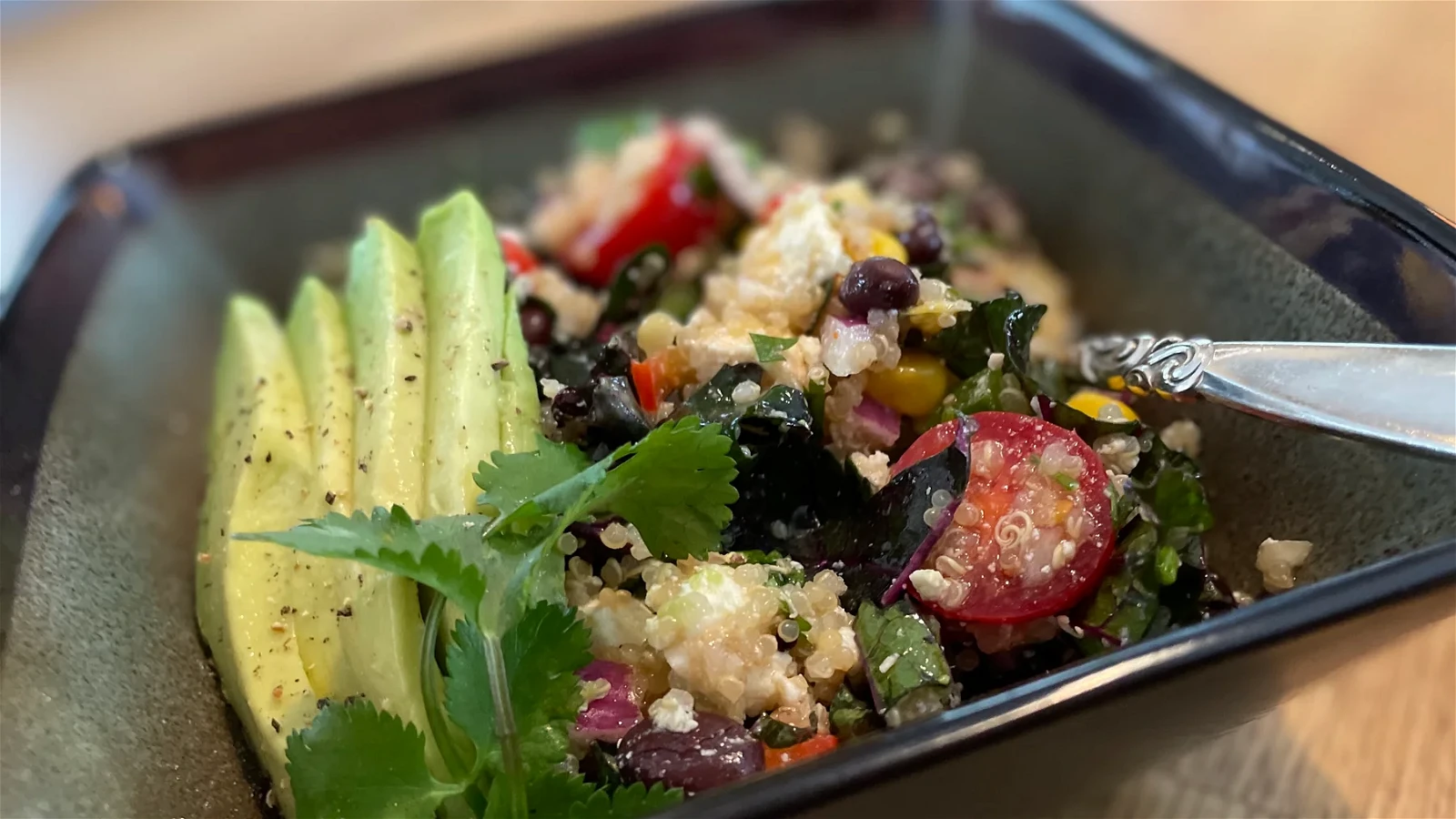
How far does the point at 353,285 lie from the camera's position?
1.57m

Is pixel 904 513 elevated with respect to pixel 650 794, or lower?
elevated

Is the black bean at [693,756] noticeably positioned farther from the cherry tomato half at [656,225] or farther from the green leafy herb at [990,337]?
the cherry tomato half at [656,225]

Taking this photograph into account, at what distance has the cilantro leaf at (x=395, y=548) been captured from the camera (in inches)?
39.8

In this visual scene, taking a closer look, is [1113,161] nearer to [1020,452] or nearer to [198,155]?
[1020,452]

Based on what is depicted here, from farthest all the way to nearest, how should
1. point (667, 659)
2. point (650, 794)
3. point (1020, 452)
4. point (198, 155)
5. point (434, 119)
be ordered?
point (434, 119)
point (198, 155)
point (1020, 452)
point (667, 659)
point (650, 794)

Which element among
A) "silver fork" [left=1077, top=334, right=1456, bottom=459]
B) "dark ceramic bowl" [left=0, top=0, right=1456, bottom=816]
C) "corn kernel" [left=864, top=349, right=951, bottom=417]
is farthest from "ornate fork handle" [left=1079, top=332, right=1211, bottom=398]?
"corn kernel" [left=864, top=349, right=951, bottom=417]

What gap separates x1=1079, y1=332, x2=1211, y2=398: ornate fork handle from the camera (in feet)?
4.22

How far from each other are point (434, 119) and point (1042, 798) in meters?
1.83

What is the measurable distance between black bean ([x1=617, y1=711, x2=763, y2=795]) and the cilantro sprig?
1.2 inches

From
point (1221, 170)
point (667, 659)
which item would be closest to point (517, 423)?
point (667, 659)

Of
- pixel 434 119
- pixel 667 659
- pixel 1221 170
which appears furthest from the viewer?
pixel 434 119

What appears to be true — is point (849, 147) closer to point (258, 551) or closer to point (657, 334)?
point (657, 334)

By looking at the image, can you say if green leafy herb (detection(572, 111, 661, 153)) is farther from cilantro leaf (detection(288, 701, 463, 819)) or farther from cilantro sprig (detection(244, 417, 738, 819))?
cilantro leaf (detection(288, 701, 463, 819))

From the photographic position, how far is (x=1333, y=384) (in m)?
1.17
